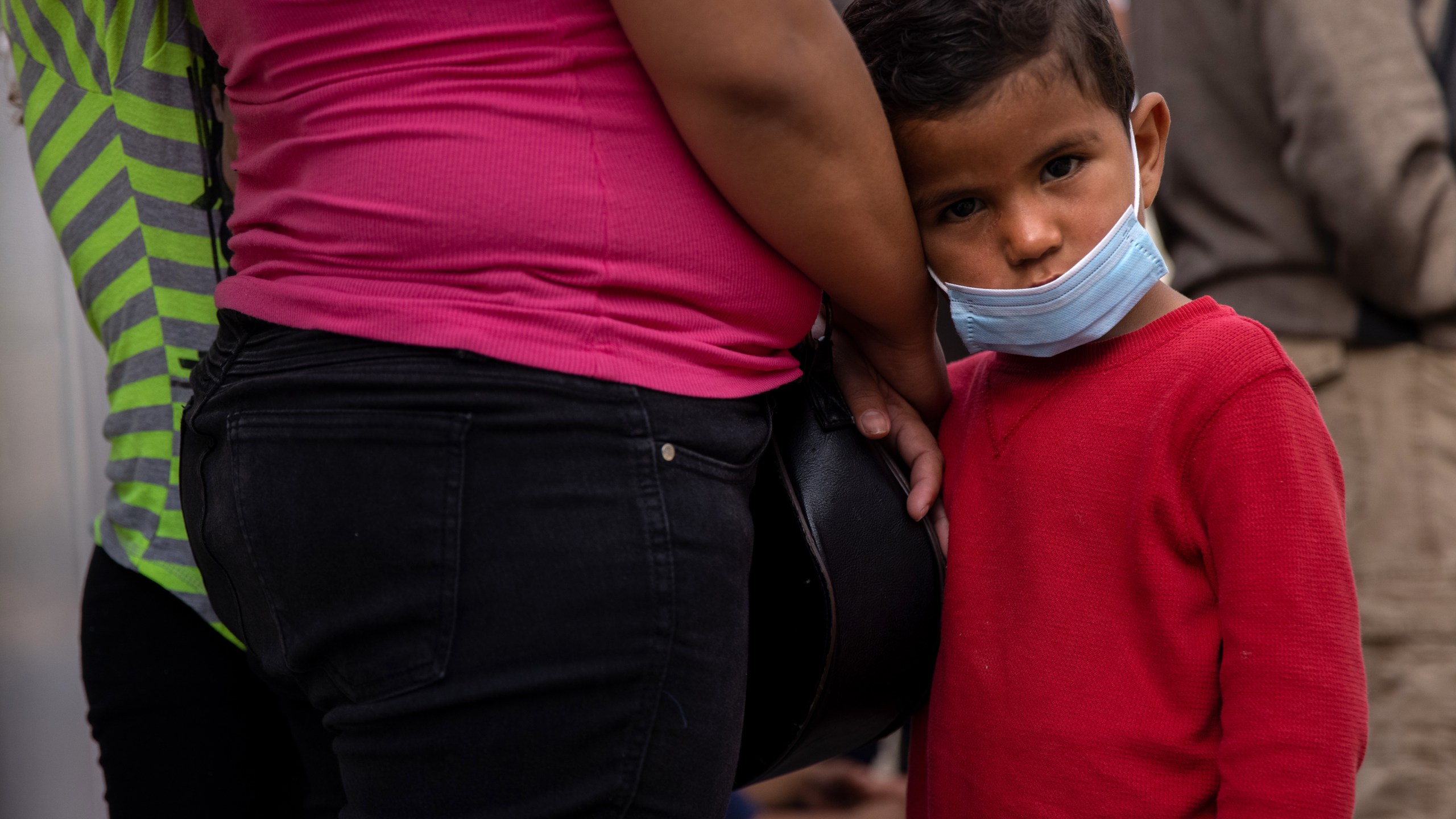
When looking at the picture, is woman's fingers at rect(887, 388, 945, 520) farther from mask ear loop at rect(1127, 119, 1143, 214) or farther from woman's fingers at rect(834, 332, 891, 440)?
mask ear loop at rect(1127, 119, 1143, 214)

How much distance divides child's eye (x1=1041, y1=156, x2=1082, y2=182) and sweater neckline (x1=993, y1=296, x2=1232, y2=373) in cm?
14

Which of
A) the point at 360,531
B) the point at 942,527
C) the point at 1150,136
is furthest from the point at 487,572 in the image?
the point at 1150,136

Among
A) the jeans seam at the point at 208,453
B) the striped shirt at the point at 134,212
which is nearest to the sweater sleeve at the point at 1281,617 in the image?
the jeans seam at the point at 208,453

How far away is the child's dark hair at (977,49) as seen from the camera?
87cm

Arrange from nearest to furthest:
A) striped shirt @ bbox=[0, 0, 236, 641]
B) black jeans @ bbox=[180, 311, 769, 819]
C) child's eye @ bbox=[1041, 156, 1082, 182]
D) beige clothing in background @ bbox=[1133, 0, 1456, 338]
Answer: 1. black jeans @ bbox=[180, 311, 769, 819]
2. child's eye @ bbox=[1041, 156, 1082, 182]
3. striped shirt @ bbox=[0, 0, 236, 641]
4. beige clothing in background @ bbox=[1133, 0, 1456, 338]

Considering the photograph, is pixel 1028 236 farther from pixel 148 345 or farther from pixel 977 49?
pixel 148 345

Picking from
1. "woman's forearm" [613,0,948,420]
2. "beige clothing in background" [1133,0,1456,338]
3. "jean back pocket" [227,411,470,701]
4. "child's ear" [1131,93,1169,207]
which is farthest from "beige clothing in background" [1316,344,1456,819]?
"jean back pocket" [227,411,470,701]

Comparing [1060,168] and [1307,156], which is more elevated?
[1060,168]

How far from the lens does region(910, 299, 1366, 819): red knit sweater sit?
2.60ft

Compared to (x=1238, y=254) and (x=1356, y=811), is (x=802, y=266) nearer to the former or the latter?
(x=1238, y=254)

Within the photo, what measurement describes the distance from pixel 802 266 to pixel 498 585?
1.00ft

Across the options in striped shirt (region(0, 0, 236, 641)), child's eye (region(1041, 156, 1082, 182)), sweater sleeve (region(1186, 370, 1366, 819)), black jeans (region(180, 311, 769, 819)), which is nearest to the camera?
black jeans (region(180, 311, 769, 819))

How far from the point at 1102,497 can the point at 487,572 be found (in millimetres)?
497

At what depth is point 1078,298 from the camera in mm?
867
